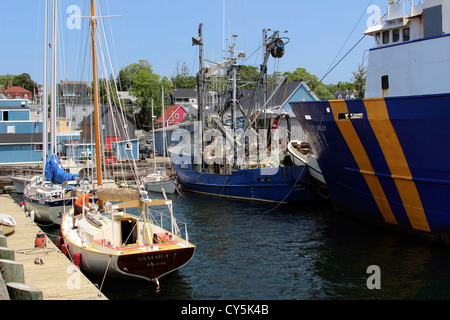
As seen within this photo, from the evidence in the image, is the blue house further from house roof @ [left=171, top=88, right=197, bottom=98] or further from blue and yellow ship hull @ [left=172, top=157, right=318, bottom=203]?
house roof @ [left=171, top=88, right=197, bottom=98]

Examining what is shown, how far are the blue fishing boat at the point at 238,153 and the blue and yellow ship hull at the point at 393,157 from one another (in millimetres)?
5716

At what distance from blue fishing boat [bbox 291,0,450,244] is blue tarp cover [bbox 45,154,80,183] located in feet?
39.7

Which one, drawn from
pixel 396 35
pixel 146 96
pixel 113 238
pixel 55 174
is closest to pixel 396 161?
pixel 396 35

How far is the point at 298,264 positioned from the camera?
1441 cm

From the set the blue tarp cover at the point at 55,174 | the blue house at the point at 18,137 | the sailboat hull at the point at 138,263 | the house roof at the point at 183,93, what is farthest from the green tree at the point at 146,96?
the sailboat hull at the point at 138,263

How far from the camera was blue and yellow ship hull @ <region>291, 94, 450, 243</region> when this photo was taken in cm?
1455

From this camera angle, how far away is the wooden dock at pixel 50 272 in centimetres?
998

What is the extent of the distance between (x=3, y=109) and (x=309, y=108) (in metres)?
34.6

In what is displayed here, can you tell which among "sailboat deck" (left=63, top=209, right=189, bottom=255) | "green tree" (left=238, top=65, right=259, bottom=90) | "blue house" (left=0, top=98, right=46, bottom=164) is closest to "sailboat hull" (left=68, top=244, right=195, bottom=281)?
"sailboat deck" (left=63, top=209, right=189, bottom=255)

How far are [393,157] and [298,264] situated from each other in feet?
16.9

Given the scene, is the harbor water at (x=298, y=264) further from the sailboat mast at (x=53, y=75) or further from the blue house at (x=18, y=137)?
the blue house at (x=18, y=137)

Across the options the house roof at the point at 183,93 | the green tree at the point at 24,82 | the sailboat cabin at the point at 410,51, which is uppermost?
the green tree at the point at 24,82
